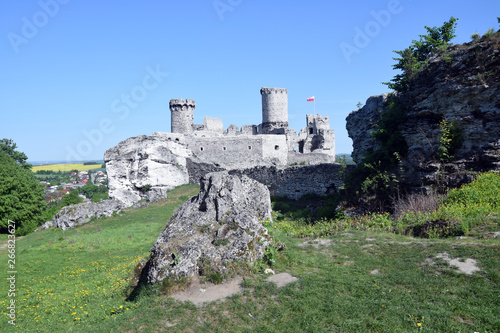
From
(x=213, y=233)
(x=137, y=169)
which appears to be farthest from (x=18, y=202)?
(x=213, y=233)

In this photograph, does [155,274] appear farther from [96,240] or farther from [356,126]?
[356,126]

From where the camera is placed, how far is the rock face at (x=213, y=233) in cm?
733

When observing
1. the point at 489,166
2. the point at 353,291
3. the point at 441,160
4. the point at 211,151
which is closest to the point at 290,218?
the point at 441,160

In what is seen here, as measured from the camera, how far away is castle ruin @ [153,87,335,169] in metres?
33.8

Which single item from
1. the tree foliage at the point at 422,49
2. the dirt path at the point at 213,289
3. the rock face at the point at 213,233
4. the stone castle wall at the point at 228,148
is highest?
the tree foliage at the point at 422,49

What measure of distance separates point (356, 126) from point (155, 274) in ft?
59.5

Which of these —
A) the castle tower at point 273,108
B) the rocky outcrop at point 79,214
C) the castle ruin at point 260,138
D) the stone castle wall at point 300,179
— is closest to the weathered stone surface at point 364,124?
the stone castle wall at point 300,179

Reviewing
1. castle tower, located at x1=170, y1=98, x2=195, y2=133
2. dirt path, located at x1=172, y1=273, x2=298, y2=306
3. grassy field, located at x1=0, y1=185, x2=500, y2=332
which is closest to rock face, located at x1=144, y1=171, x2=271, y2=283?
dirt path, located at x1=172, y1=273, x2=298, y2=306

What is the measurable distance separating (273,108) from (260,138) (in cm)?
1032

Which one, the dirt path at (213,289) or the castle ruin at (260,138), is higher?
the castle ruin at (260,138)

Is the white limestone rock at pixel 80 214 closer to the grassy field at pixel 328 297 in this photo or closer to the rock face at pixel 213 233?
the grassy field at pixel 328 297

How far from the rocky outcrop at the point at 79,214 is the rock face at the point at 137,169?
5.27m

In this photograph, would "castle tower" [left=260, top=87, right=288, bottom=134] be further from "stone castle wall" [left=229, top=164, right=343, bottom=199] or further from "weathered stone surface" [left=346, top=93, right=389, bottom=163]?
"weathered stone surface" [left=346, top=93, right=389, bottom=163]

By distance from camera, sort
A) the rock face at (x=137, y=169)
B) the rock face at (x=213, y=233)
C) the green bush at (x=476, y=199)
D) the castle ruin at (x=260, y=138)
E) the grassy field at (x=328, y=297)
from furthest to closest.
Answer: the castle ruin at (x=260, y=138) < the rock face at (x=137, y=169) < the green bush at (x=476, y=199) < the rock face at (x=213, y=233) < the grassy field at (x=328, y=297)
